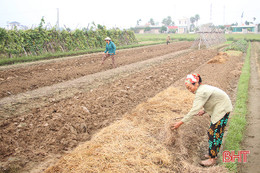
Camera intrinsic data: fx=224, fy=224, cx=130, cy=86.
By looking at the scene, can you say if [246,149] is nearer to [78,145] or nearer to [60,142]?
[78,145]

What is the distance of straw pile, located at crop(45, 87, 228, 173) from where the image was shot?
3.64 metres

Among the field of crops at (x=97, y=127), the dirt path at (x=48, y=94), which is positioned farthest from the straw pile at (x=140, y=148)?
the dirt path at (x=48, y=94)

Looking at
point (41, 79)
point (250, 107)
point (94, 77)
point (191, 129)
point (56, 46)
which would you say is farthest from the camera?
point (56, 46)

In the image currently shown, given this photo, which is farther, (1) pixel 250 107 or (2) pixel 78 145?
(1) pixel 250 107

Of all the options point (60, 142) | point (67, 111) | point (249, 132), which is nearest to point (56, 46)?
point (67, 111)

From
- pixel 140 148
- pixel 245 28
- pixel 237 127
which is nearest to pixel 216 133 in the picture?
pixel 140 148

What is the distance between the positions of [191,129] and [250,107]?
3113 mm

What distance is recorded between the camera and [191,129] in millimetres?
5316

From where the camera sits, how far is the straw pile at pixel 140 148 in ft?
11.9

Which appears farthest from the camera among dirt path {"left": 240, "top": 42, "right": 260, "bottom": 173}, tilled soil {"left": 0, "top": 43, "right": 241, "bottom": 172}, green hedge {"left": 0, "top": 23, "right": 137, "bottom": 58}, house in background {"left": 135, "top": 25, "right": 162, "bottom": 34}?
house in background {"left": 135, "top": 25, "right": 162, "bottom": 34}

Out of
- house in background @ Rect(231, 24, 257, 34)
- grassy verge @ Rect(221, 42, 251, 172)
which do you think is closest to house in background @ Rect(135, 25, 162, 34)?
house in background @ Rect(231, 24, 257, 34)

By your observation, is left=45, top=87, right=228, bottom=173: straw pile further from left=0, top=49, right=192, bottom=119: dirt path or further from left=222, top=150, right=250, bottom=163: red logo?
left=0, top=49, right=192, bottom=119: dirt path

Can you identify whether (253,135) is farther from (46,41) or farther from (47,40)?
(46,41)

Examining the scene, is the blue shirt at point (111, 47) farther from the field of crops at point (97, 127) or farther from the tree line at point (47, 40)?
the tree line at point (47, 40)
